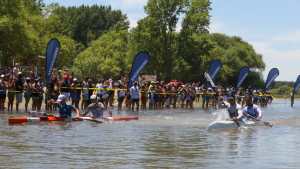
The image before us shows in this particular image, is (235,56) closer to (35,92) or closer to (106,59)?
(106,59)

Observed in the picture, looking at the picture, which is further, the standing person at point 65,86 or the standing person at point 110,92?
the standing person at point 110,92

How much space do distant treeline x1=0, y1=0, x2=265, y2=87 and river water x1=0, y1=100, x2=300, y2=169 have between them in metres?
24.7

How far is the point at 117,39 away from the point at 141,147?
253 feet

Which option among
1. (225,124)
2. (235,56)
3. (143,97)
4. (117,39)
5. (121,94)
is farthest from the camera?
(235,56)

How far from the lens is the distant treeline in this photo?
159 feet

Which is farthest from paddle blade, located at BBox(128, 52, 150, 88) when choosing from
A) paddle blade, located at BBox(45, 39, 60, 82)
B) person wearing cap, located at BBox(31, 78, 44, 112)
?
paddle blade, located at BBox(45, 39, 60, 82)

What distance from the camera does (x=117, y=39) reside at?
305 ft

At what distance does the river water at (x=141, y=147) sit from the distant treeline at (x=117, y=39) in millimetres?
24692

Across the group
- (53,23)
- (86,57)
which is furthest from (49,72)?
(86,57)

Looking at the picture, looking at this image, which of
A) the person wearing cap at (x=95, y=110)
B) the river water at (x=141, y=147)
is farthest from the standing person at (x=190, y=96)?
the river water at (x=141, y=147)

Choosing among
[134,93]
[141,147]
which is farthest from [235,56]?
[141,147]

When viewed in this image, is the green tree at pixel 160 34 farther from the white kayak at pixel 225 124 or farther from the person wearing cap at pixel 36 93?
the white kayak at pixel 225 124

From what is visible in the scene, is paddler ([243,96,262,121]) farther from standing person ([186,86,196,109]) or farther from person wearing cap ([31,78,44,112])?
standing person ([186,86,196,109])

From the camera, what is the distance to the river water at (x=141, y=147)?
13.2m
